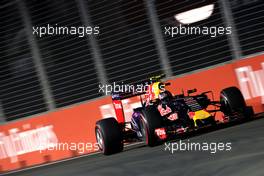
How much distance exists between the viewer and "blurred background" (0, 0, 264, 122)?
1315 cm

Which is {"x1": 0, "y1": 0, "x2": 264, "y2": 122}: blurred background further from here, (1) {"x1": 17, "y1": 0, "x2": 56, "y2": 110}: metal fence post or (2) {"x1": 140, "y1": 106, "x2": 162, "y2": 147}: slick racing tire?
(2) {"x1": 140, "y1": 106, "x2": 162, "y2": 147}: slick racing tire

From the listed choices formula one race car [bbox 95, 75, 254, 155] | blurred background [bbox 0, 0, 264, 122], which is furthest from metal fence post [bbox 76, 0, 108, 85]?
formula one race car [bbox 95, 75, 254, 155]

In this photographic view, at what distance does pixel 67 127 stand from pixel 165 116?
10.9 feet

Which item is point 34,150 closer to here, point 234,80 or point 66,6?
point 66,6

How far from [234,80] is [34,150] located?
176 inches

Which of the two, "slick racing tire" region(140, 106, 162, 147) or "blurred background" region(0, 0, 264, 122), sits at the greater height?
"blurred background" region(0, 0, 264, 122)

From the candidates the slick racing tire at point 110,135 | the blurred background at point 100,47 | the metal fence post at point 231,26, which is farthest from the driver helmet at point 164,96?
the metal fence post at point 231,26

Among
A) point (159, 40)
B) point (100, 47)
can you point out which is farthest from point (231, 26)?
point (100, 47)

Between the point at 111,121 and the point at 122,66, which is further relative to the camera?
the point at 122,66

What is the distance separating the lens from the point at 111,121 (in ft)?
37.1

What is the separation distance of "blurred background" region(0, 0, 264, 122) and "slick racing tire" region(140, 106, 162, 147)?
2.94 metres

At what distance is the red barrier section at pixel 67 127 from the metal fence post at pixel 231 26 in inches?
13.7

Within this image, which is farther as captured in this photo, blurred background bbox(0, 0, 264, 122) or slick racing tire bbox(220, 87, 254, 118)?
blurred background bbox(0, 0, 264, 122)

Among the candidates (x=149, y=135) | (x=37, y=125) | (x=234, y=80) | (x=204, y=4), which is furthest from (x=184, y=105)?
(x=37, y=125)
